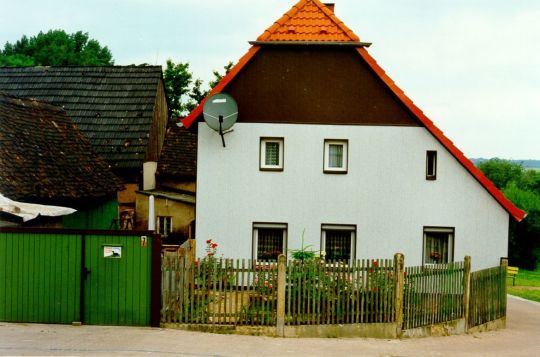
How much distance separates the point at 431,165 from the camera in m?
17.2

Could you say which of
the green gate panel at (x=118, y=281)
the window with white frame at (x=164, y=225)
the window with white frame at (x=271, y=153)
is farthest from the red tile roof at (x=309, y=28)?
the window with white frame at (x=164, y=225)

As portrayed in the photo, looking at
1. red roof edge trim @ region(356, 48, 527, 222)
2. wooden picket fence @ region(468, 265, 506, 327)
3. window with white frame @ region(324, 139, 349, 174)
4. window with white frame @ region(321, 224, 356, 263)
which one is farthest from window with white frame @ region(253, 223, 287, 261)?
A: wooden picket fence @ region(468, 265, 506, 327)

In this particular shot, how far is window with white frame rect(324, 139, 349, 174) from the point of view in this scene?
1714 centimetres

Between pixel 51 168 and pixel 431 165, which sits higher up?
pixel 431 165

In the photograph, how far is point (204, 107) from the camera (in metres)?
16.2

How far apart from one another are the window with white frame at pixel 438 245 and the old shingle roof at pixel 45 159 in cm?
974

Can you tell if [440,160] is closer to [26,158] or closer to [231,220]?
[231,220]

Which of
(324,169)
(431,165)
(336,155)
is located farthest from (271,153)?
(431,165)

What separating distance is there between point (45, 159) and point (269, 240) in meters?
7.07

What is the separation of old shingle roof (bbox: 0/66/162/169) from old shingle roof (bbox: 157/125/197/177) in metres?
2.36

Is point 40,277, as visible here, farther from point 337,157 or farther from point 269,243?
point 337,157

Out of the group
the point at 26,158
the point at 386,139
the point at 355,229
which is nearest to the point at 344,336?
the point at 355,229

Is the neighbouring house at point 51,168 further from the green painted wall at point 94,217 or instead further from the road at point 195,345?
the road at point 195,345

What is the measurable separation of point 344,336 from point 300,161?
19.3 ft
